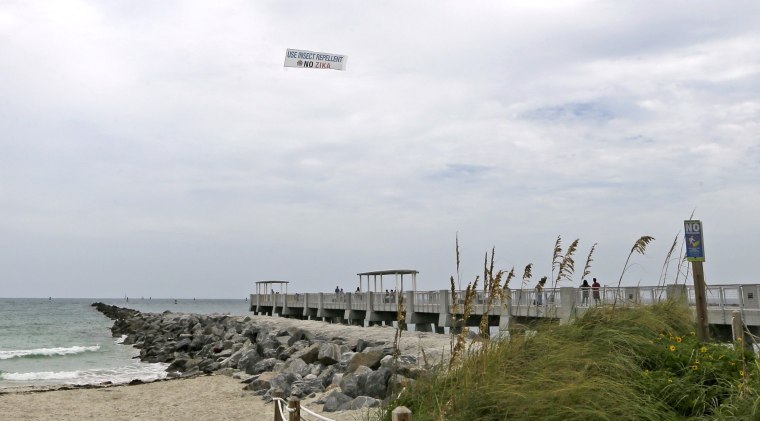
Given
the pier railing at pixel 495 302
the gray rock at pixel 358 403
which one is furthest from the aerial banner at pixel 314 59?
the gray rock at pixel 358 403

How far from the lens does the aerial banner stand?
15.9m

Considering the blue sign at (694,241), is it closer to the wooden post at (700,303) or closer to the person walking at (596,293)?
the wooden post at (700,303)

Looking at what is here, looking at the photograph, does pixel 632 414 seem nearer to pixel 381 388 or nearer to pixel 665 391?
pixel 665 391

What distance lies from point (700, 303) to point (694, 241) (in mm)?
742

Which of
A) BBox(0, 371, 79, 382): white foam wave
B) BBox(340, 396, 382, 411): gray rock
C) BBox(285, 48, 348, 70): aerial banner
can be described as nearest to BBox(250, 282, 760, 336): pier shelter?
BBox(340, 396, 382, 411): gray rock

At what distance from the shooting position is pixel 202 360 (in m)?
22.5

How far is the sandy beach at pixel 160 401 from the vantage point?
13016 millimetres

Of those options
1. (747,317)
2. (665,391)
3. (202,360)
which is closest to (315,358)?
(202,360)

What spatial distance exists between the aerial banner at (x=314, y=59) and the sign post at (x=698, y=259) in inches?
399

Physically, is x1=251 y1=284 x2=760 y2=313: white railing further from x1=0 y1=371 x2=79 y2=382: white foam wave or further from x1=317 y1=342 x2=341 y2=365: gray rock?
x1=0 y1=371 x2=79 y2=382: white foam wave

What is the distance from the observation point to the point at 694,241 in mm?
8055

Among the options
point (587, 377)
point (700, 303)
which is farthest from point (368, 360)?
point (587, 377)

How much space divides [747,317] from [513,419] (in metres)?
10.6

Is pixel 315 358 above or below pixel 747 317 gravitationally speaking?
below
